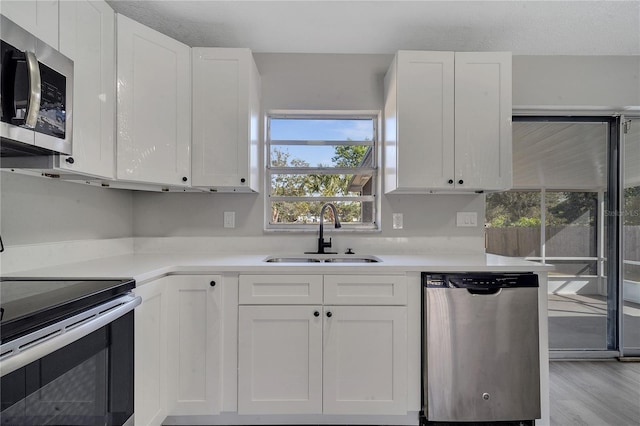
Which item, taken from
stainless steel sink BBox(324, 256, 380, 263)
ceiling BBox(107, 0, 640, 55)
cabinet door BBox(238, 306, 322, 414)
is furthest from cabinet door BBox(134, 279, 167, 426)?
ceiling BBox(107, 0, 640, 55)

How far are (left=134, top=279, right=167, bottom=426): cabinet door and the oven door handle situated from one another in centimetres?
29

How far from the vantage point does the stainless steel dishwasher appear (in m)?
1.61

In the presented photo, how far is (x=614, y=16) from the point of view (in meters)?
1.89

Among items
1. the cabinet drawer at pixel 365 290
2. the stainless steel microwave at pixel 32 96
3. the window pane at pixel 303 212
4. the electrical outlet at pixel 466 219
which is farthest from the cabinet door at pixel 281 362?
the electrical outlet at pixel 466 219

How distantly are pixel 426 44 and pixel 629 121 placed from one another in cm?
189

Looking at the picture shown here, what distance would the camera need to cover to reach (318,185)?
2.42 metres

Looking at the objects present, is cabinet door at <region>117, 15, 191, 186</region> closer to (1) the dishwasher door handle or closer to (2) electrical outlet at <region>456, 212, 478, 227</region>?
(1) the dishwasher door handle

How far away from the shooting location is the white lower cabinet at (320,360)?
1633 millimetres

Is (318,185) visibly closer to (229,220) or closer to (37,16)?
(229,220)

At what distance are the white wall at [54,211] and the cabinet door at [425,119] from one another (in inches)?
77.1

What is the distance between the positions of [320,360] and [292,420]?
1.35ft

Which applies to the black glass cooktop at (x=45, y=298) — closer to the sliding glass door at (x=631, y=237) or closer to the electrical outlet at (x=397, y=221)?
the electrical outlet at (x=397, y=221)

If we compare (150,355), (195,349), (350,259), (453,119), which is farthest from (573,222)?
(150,355)

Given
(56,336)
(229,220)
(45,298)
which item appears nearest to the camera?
(56,336)
